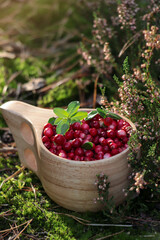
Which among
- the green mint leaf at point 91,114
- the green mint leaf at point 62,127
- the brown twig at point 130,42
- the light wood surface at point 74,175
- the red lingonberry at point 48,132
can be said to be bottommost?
the light wood surface at point 74,175

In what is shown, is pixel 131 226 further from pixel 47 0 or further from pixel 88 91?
pixel 47 0

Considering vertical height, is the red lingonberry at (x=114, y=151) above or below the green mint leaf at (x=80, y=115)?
below

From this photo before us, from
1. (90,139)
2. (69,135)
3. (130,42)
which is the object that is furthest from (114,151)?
(130,42)

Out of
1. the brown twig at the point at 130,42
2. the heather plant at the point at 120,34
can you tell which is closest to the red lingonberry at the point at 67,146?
the heather plant at the point at 120,34

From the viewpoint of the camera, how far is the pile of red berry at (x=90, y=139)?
165 centimetres

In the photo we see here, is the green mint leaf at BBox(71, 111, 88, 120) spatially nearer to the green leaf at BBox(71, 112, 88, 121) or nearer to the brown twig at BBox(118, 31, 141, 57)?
the green leaf at BBox(71, 112, 88, 121)

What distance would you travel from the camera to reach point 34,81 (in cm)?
289

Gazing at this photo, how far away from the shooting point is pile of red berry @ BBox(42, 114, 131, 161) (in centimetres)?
165

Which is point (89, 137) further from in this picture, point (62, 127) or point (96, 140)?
point (62, 127)

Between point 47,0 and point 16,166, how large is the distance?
311 cm

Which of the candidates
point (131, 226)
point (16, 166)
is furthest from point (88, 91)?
point (131, 226)

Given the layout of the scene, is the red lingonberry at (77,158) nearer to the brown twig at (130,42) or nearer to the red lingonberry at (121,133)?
the red lingonberry at (121,133)

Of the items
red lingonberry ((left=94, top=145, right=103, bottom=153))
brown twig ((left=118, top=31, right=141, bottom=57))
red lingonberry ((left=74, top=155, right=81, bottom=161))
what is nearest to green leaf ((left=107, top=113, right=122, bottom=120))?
red lingonberry ((left=94, top=145, right=103, bottom=153))

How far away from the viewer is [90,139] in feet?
5.71
